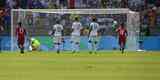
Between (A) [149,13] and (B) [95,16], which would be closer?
(B) [95,16]

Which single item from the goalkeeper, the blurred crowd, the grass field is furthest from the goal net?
the grass field

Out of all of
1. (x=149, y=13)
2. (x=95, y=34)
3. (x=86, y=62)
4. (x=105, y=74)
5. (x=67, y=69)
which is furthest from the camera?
(x=149, y=13)

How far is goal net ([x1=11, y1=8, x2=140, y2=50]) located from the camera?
116ft

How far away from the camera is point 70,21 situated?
36188mm

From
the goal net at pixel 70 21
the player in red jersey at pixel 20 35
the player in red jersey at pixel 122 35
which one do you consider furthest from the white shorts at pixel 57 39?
the player in red jersey at pixel 122 35

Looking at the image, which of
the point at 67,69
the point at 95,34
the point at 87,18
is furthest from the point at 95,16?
the point at 67,69

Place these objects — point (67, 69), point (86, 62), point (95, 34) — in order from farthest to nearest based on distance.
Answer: point (95, 34) → point (86, 62) → point (67, 69)

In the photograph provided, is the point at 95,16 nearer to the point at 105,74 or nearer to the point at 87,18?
the point at 87,18

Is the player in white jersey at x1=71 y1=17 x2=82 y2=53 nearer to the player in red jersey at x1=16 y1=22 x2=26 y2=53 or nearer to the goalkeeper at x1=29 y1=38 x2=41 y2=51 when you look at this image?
the goalkeeper at x1=29 y1=38 x2=41 y2=51

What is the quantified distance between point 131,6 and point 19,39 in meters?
11.0

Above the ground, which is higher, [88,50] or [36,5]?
[36,5]

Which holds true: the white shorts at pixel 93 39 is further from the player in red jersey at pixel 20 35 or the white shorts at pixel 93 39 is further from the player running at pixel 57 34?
the player in red jersey at pixel 20 35

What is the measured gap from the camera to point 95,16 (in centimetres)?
3603

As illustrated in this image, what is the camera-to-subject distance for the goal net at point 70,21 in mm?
35312
